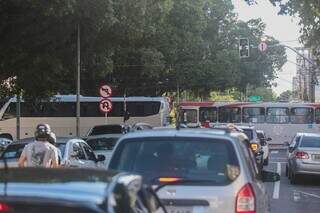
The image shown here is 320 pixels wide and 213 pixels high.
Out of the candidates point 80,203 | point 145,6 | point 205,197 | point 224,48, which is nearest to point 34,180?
point 80,203

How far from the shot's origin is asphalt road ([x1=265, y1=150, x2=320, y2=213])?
49.5ft

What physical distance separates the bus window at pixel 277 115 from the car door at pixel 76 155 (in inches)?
1311

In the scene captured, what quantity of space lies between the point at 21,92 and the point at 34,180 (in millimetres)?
27238

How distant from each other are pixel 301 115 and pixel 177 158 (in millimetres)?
40786

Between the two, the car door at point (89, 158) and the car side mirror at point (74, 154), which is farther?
the car door at point (89, 158)

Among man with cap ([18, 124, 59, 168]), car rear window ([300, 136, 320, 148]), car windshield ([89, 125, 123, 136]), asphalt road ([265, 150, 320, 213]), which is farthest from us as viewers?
car windshield ([89, 125, 123, 136])

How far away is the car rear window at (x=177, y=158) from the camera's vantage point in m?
7.10

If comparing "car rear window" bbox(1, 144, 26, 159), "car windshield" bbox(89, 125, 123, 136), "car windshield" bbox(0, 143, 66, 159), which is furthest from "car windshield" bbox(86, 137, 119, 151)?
"car windshield" bbox(89, 125, 123, 136)

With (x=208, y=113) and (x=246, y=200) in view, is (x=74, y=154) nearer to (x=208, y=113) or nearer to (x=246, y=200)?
(x=246, y=200)

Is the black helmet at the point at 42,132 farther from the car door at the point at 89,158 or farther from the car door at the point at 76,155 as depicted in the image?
the car door at the point at 89,158

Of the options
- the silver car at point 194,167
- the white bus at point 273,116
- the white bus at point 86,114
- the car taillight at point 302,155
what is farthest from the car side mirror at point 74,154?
the white bus at point 86,114

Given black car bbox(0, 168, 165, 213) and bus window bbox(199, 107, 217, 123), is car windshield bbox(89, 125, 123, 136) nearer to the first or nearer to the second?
bus window bbox(199, 107, 217, 123)

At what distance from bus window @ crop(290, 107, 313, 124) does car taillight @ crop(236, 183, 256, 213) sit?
40678 millimetres

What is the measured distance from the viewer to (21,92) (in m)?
30.7
